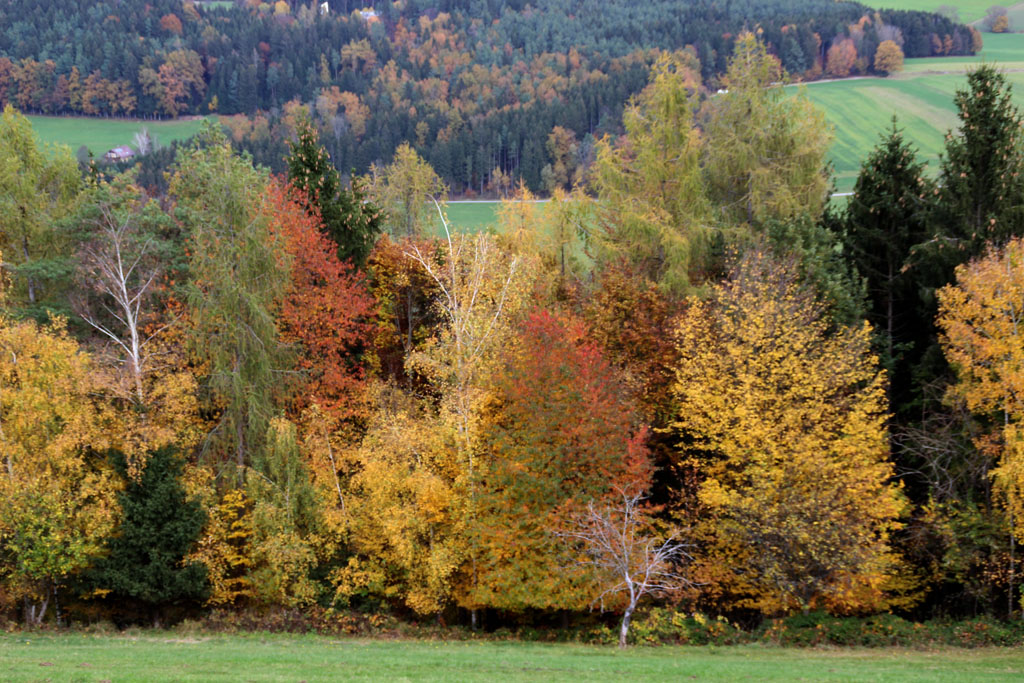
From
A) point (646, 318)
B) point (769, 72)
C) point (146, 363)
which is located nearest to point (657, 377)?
point (646, 318)

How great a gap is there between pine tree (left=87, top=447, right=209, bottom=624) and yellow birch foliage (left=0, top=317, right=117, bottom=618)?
811 mm

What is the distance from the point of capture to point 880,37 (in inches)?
5630

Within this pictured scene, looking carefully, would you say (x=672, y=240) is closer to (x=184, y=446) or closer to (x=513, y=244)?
(x=513, y=244)

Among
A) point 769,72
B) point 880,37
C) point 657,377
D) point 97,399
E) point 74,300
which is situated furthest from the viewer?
point 880,37

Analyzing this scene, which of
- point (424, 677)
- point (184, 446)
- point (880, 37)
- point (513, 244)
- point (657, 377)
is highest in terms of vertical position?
point (880, 37)

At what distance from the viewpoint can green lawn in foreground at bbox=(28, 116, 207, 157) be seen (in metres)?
159

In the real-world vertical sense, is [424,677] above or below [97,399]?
below

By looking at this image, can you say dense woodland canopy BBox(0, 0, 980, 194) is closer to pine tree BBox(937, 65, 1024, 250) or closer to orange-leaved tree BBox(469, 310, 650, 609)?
pine tree BBox(937, 65, 1024, 250)

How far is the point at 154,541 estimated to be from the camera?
1208 inches

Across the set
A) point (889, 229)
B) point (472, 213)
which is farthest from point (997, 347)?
point (472, 213)

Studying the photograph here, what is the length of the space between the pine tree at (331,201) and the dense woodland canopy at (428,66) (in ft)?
225

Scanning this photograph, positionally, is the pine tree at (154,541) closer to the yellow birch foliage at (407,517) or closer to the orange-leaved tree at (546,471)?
the yellow birch foliage at (407,517)

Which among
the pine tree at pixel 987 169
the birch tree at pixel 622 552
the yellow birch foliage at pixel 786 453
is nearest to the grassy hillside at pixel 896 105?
the pine tree at pixel 987 169

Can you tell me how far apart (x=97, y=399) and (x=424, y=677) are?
20.5m
